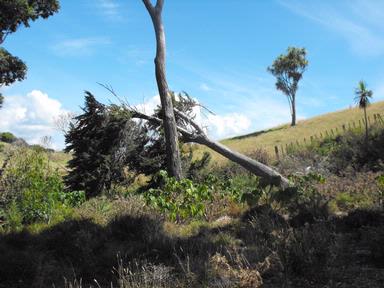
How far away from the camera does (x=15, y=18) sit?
17.0 m

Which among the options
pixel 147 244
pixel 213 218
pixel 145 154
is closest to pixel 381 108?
pixel 145 154

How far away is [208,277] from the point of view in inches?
186

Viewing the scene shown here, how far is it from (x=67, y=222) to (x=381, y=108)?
50.4m

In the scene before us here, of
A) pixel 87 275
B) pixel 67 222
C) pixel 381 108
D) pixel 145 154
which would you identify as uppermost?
pixel 381 108

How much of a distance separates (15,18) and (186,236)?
13335 mm

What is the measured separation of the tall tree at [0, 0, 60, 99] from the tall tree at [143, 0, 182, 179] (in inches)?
255

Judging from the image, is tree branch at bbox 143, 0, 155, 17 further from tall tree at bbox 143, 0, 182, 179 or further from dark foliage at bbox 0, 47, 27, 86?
dark foliage at bbox 0, 47, 27, 86

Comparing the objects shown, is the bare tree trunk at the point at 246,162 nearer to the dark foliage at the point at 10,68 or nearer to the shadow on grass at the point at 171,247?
the shadow on grass at the point at 171,247

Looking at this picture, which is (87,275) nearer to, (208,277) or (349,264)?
(208,277)

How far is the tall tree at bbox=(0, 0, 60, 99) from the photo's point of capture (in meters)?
16.5

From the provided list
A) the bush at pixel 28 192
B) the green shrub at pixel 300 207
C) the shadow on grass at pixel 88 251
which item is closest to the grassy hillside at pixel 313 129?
the green shrub at pixel 300 207

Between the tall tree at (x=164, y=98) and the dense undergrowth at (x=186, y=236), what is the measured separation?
1.32m

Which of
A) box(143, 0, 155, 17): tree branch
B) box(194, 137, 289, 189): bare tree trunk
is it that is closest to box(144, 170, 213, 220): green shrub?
box(194, 137, 289, 189): bare tree trunk

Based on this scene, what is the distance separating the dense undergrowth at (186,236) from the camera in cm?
489
